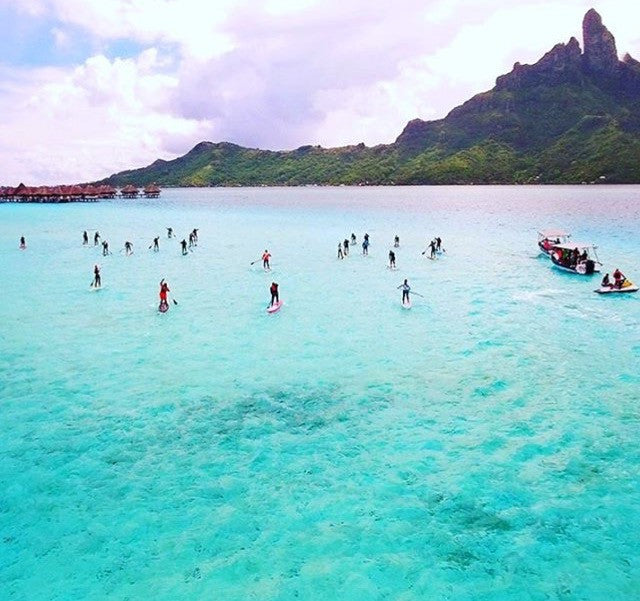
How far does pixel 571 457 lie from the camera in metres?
17.1

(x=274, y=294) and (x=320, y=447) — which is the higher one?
(x=274, y=294)

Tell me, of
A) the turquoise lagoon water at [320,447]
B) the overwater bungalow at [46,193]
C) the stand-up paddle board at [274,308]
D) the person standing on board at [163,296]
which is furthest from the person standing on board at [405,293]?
the overwater bungalow at [46,193]

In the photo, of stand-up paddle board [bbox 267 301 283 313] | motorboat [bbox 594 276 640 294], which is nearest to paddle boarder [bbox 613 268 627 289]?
motorboat [bbox 594 276 640 294]

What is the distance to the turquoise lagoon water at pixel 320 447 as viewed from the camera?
12.4 meters

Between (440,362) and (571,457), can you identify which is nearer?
(571,457)

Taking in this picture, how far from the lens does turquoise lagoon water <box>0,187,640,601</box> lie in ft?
40.8

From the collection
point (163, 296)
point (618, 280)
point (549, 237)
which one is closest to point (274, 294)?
point (163, 296)

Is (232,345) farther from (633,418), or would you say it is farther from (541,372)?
(633,418)

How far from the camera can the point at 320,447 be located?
17875mm

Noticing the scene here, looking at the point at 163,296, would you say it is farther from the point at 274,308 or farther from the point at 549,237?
the point at 549,237

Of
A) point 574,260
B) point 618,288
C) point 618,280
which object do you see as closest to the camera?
point 618,288

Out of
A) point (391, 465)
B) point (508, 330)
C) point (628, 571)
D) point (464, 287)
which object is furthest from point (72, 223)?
point (628, 571)

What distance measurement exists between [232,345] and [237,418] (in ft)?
29.4

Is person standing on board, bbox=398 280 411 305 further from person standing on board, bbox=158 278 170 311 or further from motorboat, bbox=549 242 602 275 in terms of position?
motorboat, bbox=549 242 602 275
